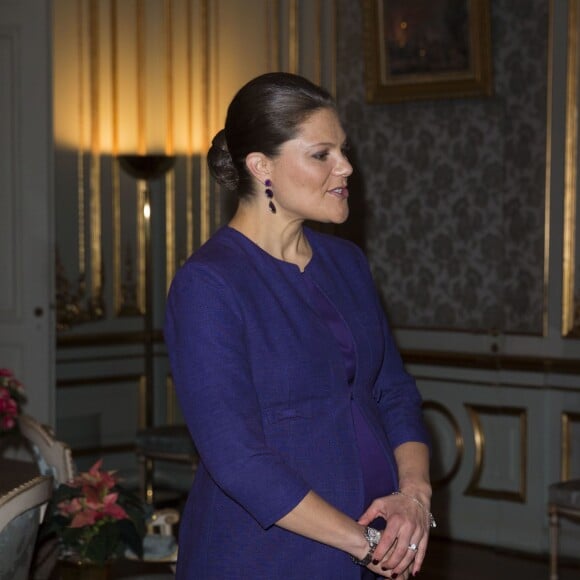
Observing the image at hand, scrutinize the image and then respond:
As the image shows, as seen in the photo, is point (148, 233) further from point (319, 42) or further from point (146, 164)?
point (319, 42)

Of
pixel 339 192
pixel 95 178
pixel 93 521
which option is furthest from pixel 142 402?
pixel 339 192

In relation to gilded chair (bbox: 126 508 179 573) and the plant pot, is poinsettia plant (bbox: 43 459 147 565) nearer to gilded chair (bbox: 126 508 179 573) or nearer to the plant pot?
the plant pot

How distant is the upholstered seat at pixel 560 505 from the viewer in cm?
436

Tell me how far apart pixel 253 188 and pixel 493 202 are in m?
3.57

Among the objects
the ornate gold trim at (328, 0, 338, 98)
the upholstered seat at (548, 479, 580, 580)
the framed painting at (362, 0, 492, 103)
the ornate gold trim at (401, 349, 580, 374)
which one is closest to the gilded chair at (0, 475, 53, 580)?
the upholstered seat at (548, 479, 580, 580)

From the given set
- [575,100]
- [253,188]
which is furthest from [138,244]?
[253,188]

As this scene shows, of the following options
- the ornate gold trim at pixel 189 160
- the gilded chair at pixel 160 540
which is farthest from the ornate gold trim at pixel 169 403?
the gilded chair at pixel 160 540

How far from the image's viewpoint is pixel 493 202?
5145 millimetres

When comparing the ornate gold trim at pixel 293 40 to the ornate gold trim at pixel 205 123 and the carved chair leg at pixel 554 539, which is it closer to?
the ornate gold trim at pixel 205 123

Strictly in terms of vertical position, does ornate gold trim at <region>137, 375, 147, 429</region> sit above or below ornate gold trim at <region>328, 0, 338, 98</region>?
below

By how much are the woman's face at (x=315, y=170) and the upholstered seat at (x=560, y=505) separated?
2974 millimetres

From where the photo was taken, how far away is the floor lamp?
6.01 metres

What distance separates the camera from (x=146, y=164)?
602 cm

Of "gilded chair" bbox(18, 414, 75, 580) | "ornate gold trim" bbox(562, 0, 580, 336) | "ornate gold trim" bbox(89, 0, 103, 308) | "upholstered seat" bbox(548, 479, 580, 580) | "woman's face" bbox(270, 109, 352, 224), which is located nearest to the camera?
"woman's face" bbox(270, 109, 352, 224)
